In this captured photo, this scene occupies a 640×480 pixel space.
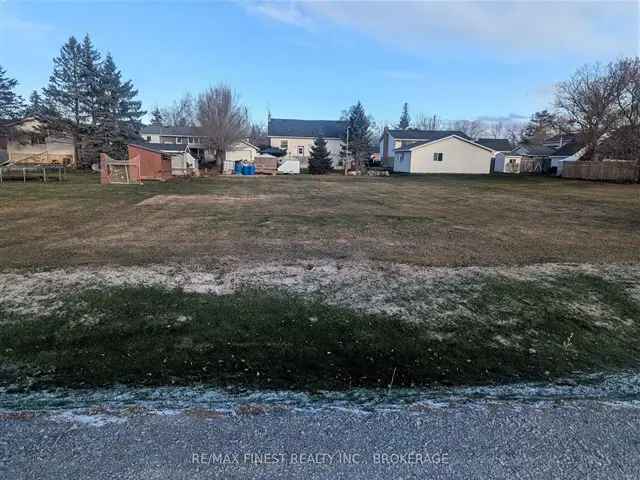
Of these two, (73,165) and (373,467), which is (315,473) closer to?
(373,467)

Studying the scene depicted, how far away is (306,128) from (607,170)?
3182 centimetres

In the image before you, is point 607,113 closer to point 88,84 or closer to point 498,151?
point 498,151

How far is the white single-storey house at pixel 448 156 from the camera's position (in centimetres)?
3594

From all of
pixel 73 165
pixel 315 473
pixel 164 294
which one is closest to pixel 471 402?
pixel 315 473

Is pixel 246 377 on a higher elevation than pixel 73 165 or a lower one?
lower

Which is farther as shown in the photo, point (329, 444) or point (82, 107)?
point (82, 107)

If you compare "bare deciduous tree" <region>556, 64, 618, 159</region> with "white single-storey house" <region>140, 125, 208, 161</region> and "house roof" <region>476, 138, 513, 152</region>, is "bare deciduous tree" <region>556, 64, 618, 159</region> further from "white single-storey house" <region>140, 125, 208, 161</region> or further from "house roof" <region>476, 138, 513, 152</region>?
"white single-storey house" <region>140, 125, 208, 161</region>

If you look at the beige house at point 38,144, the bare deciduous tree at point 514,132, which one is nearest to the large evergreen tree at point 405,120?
the bare deciduous tree at point 514,132

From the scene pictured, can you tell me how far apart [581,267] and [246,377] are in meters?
5.53

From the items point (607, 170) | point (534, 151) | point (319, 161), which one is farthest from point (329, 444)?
point (534, 151)

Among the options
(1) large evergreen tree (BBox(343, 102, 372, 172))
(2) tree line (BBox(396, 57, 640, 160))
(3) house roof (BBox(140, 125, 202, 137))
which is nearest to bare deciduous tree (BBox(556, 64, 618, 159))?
(2) tree line (BBox(396, 57, 640, 160))

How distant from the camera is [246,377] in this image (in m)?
2.92

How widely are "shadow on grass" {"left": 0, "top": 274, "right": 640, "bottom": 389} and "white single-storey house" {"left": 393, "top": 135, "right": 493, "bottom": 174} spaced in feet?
108

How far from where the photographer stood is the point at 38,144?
33.7m
